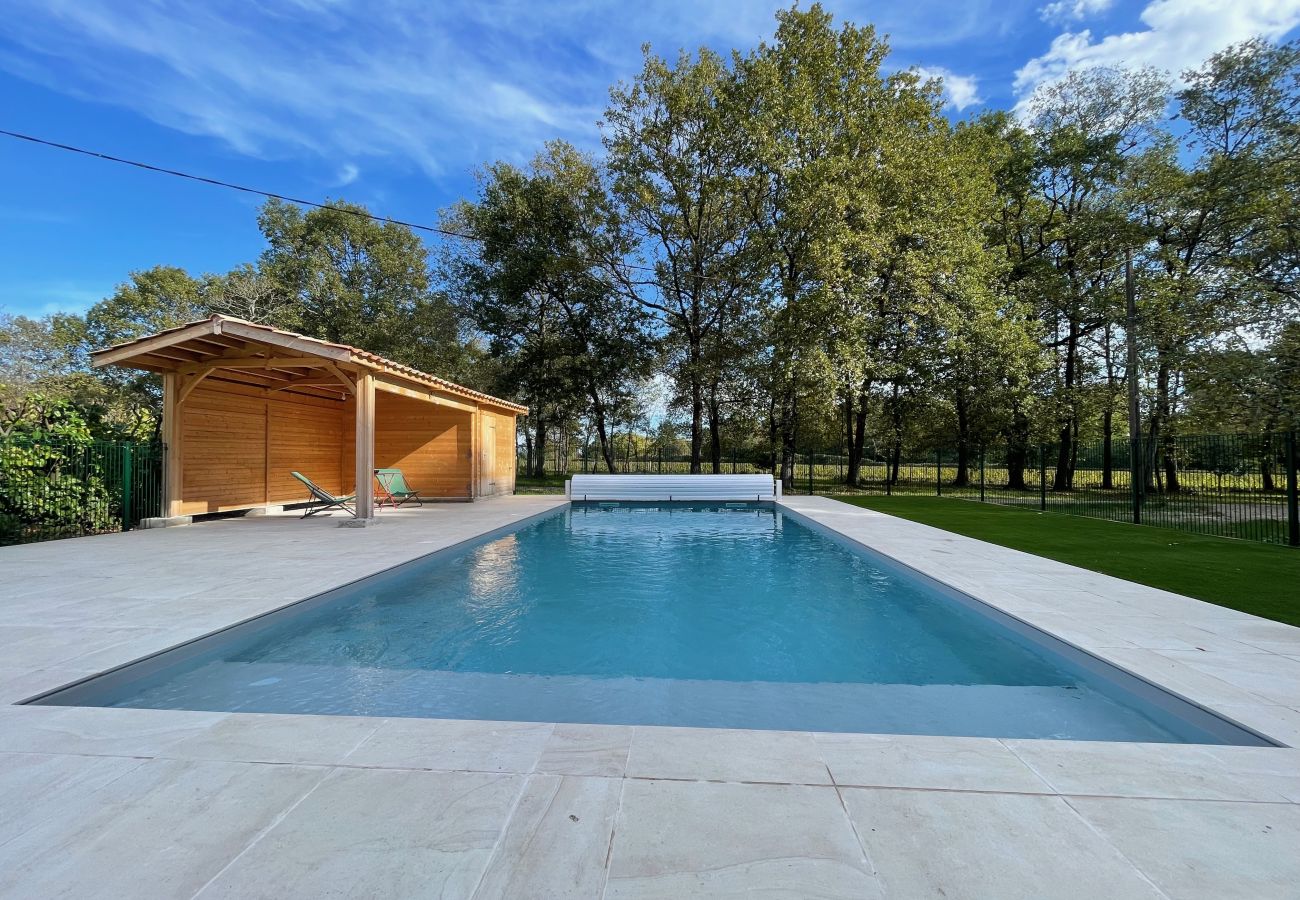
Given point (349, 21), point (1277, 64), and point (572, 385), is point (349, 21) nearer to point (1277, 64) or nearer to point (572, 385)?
point (572, 385)

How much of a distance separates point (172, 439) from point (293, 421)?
3054 mm

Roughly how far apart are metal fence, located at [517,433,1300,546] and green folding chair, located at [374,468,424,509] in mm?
8325

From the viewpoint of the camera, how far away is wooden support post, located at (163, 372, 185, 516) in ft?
28.8

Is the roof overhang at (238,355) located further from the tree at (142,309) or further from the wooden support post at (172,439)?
the tree at (142,309)

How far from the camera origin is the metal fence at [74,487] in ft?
23.3

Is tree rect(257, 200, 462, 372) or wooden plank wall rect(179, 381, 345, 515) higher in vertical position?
tree rect(257, 200, 462, 372)

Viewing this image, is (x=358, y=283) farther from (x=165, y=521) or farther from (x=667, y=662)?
(x=667, y=662)

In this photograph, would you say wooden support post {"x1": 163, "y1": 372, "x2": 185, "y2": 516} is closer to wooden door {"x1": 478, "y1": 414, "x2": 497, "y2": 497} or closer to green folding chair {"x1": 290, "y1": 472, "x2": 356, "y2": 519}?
green folding chair {"x1": 290, "y1": 472, "x2": 356, "y2": 519}

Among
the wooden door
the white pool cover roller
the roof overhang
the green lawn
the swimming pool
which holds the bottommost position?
the swimming pool

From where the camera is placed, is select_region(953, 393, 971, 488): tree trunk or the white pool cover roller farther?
select_region(953, 393, 971, 488): tree trunk

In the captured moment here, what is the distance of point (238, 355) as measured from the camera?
8859 millimetres

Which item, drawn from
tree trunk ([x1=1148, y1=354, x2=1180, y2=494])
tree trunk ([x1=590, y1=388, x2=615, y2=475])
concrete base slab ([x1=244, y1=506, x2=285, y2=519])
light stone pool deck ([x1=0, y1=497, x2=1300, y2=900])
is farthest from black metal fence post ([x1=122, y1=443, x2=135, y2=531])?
tree trunk ([x1=1148, y1=354, x2=1180, y2=494])

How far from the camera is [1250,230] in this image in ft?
50.8

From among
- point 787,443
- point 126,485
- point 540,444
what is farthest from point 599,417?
point 126,485
